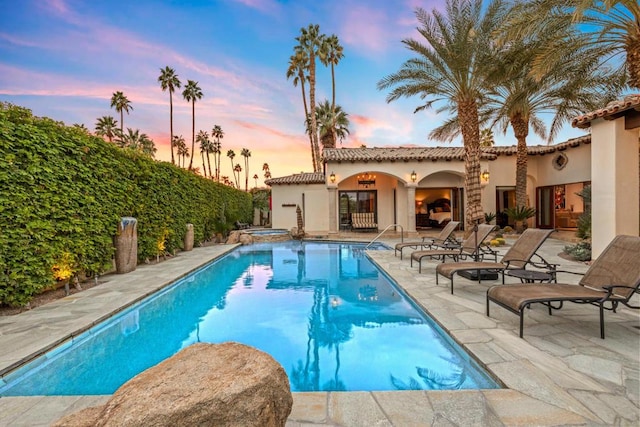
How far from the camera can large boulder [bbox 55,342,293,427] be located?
142 centimetres

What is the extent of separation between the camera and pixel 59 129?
18.2ft

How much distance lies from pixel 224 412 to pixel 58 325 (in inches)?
161

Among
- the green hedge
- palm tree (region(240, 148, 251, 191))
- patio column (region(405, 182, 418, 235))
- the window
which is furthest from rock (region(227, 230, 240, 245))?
palm tree (region(240, 148, 251, 191))

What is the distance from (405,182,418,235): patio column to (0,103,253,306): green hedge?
12.3 m

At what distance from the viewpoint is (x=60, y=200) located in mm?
5473

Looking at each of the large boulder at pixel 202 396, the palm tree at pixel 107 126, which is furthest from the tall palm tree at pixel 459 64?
the palm tree at pixel 107 126

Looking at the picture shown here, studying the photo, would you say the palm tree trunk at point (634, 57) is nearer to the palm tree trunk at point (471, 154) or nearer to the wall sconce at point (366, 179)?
the palm tree trunk at point (471, 154)

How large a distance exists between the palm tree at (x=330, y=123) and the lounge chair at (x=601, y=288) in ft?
86.2

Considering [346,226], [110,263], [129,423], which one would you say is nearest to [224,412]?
[129,423]

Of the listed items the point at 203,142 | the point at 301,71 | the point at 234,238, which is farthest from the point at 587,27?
the point at 203,142

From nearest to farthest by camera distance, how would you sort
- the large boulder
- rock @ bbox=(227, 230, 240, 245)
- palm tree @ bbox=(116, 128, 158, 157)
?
the large boulder < rock @ bbox=(227, 230, 240, 245) < palm tree @ bbox=(116, 128, 158, 157)

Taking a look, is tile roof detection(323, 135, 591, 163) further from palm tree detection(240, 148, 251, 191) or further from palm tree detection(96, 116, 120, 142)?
palm tree detection(240, 148, 251, 191)

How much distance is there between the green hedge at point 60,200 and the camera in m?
4.55

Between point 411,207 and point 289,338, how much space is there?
1367cm
